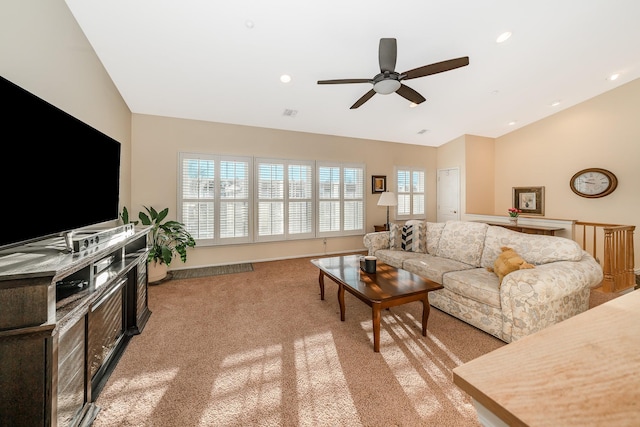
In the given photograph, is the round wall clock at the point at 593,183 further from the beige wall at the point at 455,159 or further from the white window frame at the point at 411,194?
the white window frame at the point at 411,194

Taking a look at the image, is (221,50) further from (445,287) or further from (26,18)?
(445,287)

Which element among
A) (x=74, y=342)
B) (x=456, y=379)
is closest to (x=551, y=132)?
(x=456, y=379)

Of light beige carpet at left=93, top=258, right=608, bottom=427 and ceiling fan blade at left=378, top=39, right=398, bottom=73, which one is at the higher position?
ceiling fan blade at left=378, top=39, right=398, bottom=73

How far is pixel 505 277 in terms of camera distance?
228cm

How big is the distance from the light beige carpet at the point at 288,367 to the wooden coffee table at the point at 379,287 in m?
0.26

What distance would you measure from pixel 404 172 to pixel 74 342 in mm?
6360

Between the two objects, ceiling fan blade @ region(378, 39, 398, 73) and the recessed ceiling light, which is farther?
the recessed ceiling light

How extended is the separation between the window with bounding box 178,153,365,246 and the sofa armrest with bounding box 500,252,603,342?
377 centimetres

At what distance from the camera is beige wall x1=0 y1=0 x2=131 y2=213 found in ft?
5.77

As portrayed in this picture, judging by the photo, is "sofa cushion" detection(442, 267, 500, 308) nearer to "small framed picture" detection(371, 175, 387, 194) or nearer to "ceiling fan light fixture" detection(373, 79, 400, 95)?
"ceiling fan light fixture" detection(373, 79, 400, 95)

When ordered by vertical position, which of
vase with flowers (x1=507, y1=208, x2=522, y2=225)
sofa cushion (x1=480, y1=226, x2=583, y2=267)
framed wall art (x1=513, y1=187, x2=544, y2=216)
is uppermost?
framed wall art (x1=513, y1=187, x2=544, y2=216)

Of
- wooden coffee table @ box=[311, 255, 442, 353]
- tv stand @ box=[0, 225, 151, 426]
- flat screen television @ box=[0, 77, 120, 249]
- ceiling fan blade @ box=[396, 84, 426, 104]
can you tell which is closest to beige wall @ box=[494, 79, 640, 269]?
ceiling fan blade @ box=[396, 84, 426, 104]

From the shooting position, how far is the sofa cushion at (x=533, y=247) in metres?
2.53

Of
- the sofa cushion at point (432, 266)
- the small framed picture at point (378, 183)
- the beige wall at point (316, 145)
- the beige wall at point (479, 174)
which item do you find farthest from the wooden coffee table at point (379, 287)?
the beige wall at point (479, 174)
